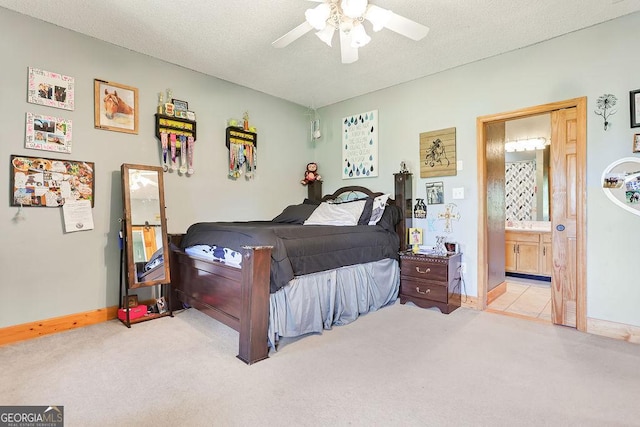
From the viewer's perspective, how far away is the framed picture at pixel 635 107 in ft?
8.02

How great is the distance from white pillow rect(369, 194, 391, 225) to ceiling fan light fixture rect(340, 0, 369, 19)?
1.97 metres

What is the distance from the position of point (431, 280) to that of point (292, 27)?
2.68 metres

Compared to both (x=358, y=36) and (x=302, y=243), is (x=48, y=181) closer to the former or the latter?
(x=302, y=243)

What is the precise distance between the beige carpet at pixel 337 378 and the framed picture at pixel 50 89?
1924 millimetres

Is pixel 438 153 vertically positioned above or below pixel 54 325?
above

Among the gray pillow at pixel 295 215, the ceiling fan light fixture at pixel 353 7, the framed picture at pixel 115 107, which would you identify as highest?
the ceiling fan light fixture at pixel 353 7

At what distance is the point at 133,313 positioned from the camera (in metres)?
2.85

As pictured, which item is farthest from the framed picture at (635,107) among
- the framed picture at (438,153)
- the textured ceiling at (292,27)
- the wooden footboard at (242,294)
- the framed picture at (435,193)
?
the wooden footboard at (242,294)

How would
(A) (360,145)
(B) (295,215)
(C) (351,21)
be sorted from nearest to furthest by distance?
(C) (351,21)
(B) (295,215)
(A) (360,145)

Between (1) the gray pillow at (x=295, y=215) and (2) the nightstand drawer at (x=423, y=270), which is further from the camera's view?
(1) the gray pillow at (x=295, y=215)

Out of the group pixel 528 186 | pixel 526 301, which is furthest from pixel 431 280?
pixel 528 186

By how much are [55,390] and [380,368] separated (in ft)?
6.18

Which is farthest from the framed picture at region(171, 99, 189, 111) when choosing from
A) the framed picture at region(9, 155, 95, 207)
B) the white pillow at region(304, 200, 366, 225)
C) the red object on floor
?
the red object on floor

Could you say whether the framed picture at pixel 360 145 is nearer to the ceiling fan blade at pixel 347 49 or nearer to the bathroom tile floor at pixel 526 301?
the ceiling fan blade at pixel 347 49
